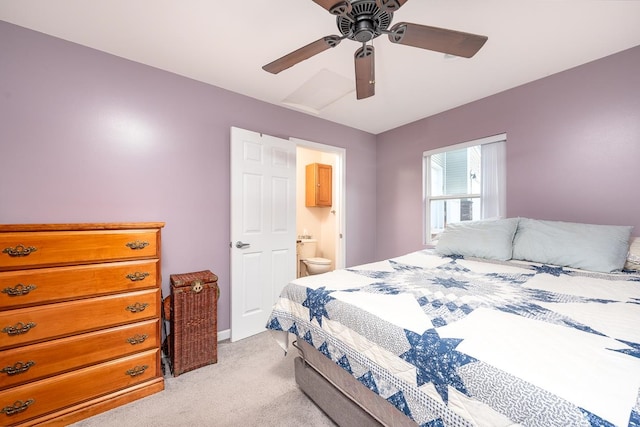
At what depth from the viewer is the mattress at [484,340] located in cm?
65

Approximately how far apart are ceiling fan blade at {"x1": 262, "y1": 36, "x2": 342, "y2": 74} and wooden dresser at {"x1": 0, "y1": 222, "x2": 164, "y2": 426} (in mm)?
1356

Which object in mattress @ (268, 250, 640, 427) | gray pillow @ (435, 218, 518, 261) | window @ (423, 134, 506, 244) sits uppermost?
window @ (423, 134, 506, 244)

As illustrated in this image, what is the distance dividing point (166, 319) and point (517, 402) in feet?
7.80

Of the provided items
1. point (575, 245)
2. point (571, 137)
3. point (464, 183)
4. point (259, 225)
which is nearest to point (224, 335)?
point (259, 225)

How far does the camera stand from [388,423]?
1088 mm

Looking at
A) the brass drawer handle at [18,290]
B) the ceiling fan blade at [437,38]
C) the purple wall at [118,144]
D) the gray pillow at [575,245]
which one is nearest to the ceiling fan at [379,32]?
the ceiling fan blade at [437,38]

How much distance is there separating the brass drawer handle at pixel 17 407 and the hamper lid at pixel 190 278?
0.91 m

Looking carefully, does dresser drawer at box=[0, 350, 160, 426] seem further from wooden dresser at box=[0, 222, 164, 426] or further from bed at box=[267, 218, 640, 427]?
bed at box=[267, 218, 640, 427]

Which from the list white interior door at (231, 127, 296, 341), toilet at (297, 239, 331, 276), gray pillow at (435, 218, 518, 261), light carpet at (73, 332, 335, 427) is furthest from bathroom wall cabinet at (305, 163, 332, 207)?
light carpet at (73, 332, 335, 427)

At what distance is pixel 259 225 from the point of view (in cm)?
275

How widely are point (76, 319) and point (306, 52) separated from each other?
2103mm

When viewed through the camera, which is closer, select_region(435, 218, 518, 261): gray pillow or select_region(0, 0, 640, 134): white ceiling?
select_region(0, 0, 640, 134): white ceiling

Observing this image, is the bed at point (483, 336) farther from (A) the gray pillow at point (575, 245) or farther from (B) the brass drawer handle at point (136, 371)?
(B) the brass drawer handle at point (136, 371)

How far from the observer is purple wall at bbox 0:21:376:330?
1766mm
